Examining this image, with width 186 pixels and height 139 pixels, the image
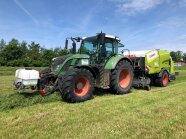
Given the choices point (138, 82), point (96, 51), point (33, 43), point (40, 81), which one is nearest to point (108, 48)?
point (96, 51)

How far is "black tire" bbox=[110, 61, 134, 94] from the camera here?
29.8ft

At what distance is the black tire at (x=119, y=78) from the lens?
29.8 feet

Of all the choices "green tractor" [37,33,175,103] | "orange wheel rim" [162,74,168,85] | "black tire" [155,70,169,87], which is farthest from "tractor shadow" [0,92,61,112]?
"orange wheel rim" [162,74,168,85]

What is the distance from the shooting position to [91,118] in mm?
5523

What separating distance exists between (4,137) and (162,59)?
33.7 ft

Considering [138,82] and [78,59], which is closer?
[78,59]

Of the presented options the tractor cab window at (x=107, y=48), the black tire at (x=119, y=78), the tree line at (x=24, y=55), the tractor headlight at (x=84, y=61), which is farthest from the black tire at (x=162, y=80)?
the tree line at (x=24, y=55)

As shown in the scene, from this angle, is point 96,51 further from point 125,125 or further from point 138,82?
point 125,125

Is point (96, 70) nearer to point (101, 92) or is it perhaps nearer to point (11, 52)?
point (101, 92)

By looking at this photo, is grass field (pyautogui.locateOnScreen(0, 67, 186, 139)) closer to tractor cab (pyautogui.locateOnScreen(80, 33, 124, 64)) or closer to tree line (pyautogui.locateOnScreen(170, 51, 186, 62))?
tractor cab (pyautogui.locateOnScreen(80, 33, 124, 64))

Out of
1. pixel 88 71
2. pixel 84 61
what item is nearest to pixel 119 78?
pixel 84 61

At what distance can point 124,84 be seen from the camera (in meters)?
9.91

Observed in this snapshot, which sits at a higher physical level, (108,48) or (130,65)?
(108,48)

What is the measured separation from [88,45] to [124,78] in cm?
211
